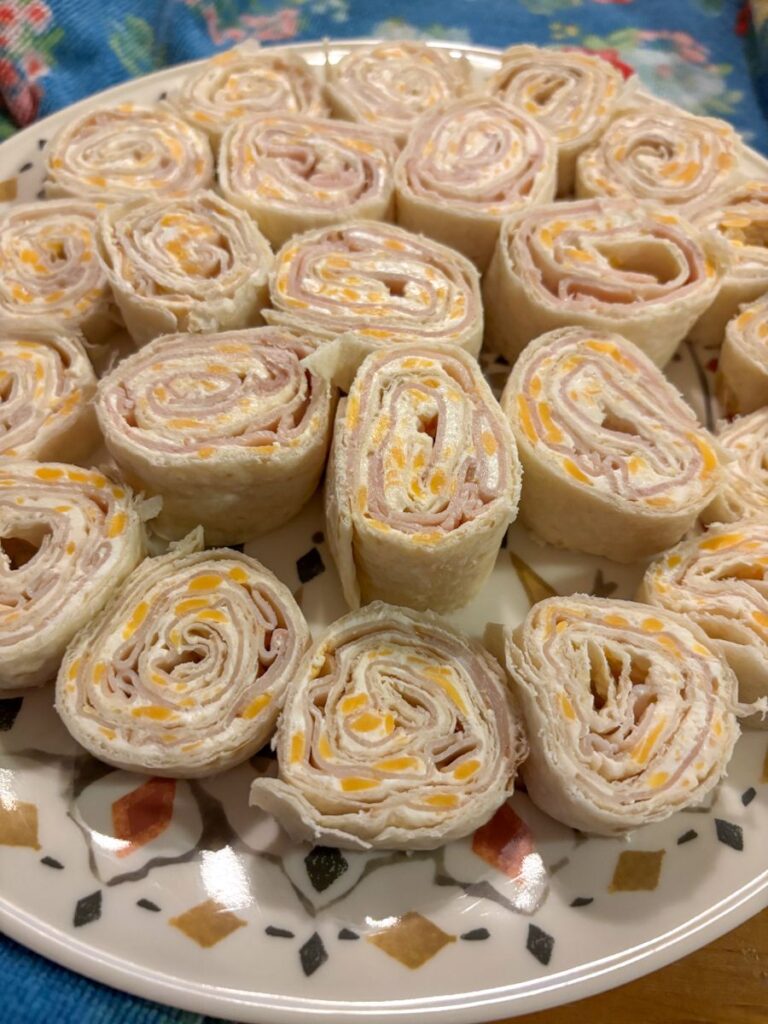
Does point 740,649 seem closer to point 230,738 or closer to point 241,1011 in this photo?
point 230,738

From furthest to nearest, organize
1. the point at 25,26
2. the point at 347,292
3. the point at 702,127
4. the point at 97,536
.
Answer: the point at 25,26
the point at 702,127
the point at 347,292
the point at 97,536


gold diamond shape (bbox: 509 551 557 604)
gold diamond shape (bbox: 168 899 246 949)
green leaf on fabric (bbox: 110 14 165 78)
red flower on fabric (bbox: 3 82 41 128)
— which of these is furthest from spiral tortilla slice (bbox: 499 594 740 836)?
green leaf on fabric (bbox: 110 14 165 78)

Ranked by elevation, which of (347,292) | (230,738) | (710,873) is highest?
(347,292)

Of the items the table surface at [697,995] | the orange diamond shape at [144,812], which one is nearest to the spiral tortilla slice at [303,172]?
the orange diamond shape at [144,812]

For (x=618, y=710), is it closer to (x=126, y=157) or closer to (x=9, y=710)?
(x=9, y=710)

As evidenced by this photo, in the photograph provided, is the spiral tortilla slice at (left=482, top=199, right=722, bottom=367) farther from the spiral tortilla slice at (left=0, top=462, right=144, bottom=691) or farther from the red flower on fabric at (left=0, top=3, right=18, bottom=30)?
the red flower on fabric at (left=0, top=3, right=18, bottom=30)

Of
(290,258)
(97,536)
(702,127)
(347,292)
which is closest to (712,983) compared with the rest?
(97,536)

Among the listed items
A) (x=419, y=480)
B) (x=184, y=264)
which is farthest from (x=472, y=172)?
(x=419, y=480)

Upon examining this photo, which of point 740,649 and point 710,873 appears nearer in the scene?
point 710,873
